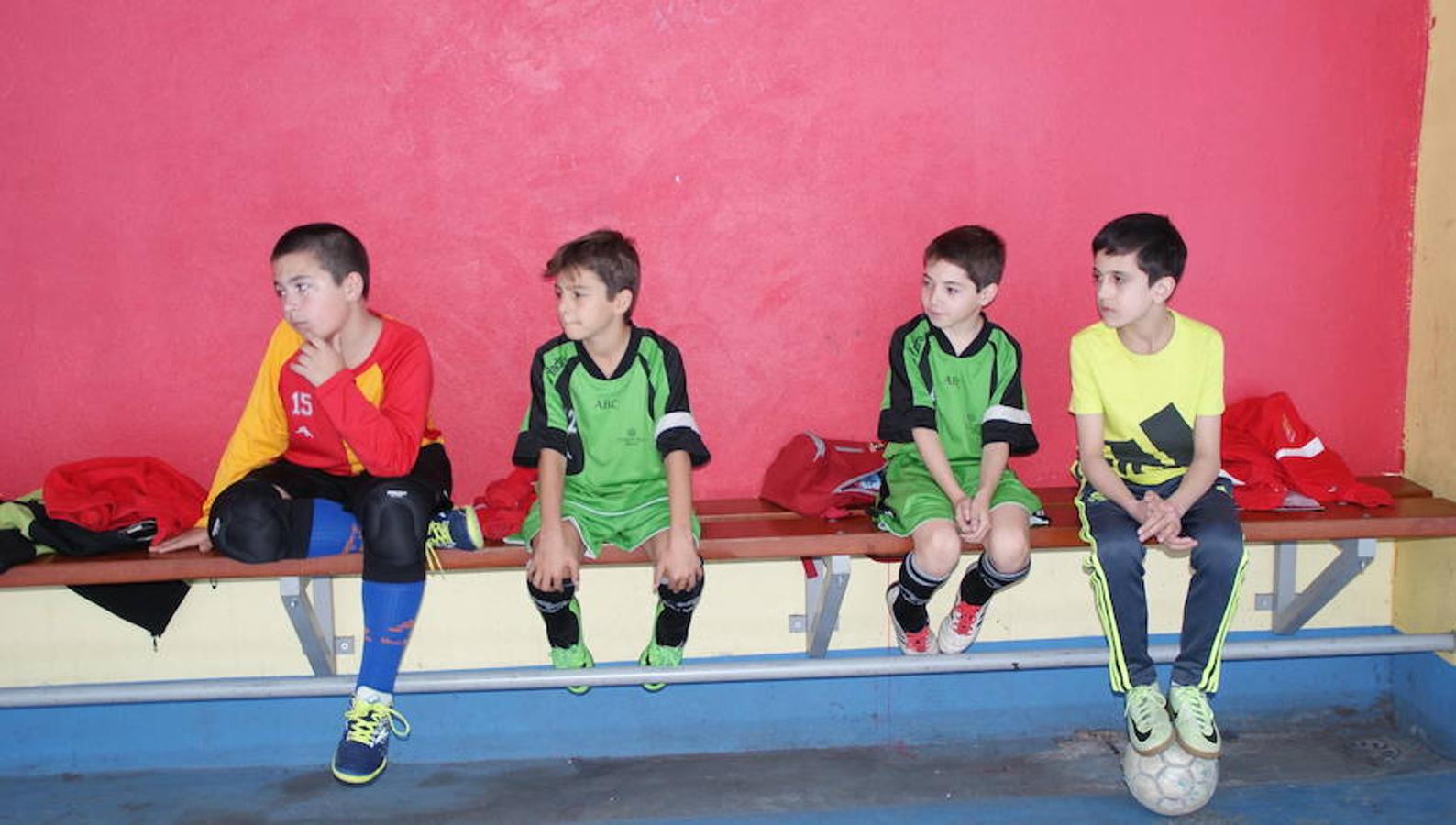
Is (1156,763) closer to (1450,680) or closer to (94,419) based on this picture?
(1450,680)

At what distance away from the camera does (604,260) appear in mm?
3160

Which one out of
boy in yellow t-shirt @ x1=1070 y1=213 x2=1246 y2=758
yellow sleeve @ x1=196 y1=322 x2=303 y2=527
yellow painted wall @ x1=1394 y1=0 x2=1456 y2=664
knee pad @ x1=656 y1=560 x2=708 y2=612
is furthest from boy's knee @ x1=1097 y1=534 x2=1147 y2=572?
yellow sleeve @ x1=196 y1=322 x2=303 y2=527

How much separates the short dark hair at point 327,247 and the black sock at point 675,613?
3.47ft

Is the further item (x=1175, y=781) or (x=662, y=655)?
(x=662, y=655)

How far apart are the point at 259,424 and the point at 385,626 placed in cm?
63

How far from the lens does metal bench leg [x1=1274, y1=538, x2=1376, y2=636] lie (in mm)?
3258

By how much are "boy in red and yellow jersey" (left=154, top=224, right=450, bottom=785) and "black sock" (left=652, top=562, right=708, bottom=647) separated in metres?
0.57

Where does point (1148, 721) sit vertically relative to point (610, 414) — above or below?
below

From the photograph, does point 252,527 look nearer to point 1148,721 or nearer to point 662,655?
point 662,655

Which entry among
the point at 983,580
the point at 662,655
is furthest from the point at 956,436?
the point at 662,655

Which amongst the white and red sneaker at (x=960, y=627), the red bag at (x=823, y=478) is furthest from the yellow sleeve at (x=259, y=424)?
the white and red sneaker at (x=960, y=627)

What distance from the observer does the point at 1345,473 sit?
3.40 metres

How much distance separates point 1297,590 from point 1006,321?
1.12 meters

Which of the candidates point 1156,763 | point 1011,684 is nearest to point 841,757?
point 1011,684
